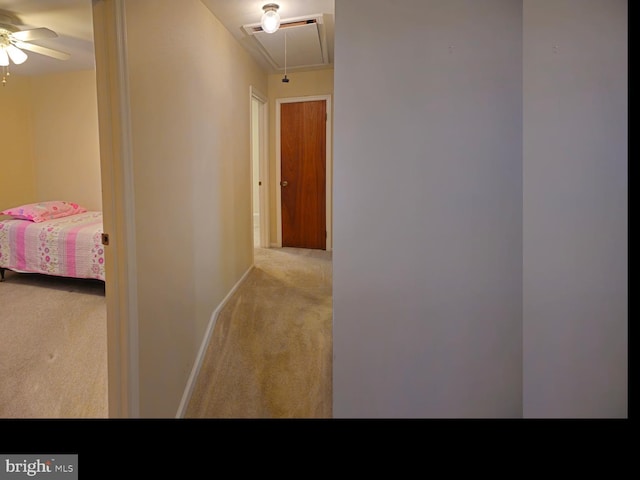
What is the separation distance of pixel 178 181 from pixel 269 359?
1.22m

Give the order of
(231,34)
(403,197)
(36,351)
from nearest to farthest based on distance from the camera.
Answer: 1. (403,197)
2. (36,351)
3. (231,34)

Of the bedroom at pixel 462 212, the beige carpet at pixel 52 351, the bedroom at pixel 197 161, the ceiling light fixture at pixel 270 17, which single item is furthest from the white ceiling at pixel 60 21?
the beige carpet at pixel 52 351

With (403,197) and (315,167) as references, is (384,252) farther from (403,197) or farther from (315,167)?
(315,167)

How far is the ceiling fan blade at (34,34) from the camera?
108 inches

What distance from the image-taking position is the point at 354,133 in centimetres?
145

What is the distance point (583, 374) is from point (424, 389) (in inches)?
22.7

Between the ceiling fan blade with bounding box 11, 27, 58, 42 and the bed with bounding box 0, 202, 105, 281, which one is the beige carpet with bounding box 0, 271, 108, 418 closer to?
the bed with bounding box 0, 202, 105, 281

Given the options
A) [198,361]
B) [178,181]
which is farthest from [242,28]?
[198,361]

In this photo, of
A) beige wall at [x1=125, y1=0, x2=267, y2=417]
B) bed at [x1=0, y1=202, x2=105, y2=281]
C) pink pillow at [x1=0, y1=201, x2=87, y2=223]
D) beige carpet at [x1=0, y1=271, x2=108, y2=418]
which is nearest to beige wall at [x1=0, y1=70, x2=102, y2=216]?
pink pillow at [x1=0, y1=201, x2=87, y2=223]

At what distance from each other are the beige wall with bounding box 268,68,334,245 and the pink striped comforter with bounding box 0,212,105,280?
6.86ft

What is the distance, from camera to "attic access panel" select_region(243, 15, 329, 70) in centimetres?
275

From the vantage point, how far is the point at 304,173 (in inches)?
171
